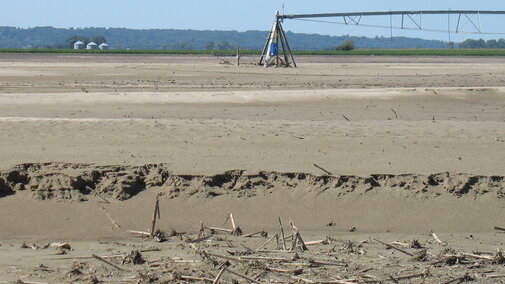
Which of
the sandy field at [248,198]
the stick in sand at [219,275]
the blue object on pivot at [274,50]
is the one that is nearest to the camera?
the stick in sand at [219,275]

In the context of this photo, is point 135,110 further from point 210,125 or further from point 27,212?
point 27,212

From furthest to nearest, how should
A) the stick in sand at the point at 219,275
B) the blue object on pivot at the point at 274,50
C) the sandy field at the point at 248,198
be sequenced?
the blue object on pivot at the point at 274,50
the sandy field at the point at 248,198
the stick in sand at the point at 219,275

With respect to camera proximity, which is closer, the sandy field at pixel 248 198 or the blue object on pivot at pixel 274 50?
the sandy field at pixel 248 198

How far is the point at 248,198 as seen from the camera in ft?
30.0

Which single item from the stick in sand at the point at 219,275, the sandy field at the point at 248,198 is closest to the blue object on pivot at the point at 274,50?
the sandy field at the point at 248,198

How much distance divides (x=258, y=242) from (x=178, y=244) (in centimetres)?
73

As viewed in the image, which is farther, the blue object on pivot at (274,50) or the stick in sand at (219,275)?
the blue object on pivot at (274,50)

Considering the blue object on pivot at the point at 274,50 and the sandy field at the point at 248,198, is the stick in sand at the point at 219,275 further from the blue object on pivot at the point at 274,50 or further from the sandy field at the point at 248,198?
the blue object on pivot at the point at 274,50

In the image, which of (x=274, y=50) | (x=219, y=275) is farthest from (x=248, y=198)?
(x=274, y=50)

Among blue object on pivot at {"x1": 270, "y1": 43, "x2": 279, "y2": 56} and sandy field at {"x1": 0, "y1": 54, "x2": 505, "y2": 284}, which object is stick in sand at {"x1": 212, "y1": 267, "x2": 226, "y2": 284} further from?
blue object on pivot at {"x1": 270, "y1": 43, "x2": 279, "y2": 56}

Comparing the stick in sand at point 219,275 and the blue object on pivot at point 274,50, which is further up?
the blue object on pivot at point 274,50

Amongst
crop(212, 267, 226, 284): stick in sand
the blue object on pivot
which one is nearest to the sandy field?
crop(212, 267, 226, 284): stick in sand

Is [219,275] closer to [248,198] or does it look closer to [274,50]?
[248,198]

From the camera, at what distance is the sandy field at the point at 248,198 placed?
21.2 feet
